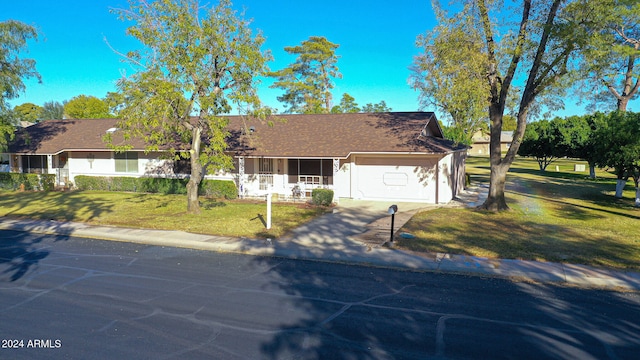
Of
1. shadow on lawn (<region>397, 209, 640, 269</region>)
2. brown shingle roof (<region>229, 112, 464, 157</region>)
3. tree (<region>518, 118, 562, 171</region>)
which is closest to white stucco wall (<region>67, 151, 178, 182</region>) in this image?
brown shingle roof (<region>229, 112, 464, 157</region>)

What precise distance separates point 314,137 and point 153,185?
10005mm

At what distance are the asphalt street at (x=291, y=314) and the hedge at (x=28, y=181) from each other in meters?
18.2

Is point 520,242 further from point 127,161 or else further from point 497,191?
point 127,161

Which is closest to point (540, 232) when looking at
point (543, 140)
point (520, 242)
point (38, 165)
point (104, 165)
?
point (520, 242)

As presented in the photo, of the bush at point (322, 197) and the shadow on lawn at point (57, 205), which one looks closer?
the shadow on lawn at point (57, 205)

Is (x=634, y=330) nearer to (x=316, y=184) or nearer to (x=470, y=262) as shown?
(x=470, y=262)

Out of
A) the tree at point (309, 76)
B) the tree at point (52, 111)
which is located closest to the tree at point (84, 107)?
the tree at point (52, 111)

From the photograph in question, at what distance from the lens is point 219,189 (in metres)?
22.3

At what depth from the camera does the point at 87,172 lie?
1053 inches

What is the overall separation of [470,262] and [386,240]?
2.91 meters

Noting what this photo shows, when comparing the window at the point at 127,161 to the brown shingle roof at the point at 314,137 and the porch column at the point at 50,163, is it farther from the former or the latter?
the porch column at the point at 50,163

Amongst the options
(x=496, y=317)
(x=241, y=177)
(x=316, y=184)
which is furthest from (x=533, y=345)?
(x=241, y=177)

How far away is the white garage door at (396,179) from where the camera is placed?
20.4 m

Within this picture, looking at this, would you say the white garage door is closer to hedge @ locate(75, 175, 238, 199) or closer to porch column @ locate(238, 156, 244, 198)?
porch column @ locate(238, 156, 244, 198)
